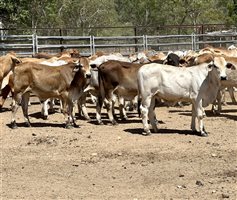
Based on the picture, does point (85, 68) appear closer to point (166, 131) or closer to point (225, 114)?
point (166, 131)

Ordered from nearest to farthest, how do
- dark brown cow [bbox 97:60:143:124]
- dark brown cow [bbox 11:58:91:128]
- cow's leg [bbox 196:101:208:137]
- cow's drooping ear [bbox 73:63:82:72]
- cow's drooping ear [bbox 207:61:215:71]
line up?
cow's leg [bbox 196:101:208:137] → cow's drooping ear [bbox 207:61:215:71] → dark brown cow [bbox 11:58:91:128] → cow's drooping ear [bbox 73:63:82:72] → dark brown cow [bbox 97:60:143:124]

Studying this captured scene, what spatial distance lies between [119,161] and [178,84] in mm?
2791

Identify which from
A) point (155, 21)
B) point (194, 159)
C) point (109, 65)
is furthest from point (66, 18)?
point (194, 159)

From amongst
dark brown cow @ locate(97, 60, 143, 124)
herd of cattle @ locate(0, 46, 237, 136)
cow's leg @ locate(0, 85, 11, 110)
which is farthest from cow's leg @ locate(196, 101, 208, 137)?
cow's leg @ locate(0, 85, 11, 110)

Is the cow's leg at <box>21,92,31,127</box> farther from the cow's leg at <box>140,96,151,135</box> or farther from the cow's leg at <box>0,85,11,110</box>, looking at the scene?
the cow's leg at <box>140,96,151,135</box>

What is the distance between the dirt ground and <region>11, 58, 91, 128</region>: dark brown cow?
653mm

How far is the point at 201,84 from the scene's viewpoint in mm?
11266

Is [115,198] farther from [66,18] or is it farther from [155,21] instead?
[155,21]

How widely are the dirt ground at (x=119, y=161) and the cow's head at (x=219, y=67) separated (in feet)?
4.06

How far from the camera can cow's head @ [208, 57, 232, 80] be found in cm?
1118

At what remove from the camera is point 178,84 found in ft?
36.7

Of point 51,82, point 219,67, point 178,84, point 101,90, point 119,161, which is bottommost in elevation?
point 119,161

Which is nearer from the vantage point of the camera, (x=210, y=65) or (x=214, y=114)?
(x=210, y=65)

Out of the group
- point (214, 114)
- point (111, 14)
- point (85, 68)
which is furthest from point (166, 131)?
point (111, 14)
